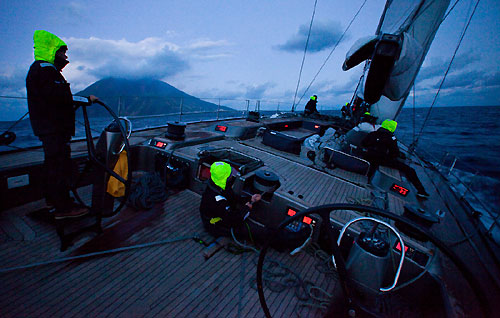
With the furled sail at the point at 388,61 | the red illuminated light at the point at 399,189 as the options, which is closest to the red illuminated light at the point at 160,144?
the furled sail at the point at 388,61

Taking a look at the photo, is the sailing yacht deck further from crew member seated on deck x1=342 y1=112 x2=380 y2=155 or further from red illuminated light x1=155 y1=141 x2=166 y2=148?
crew member seated on deck x1=342 y1=112 x2=380 y2=155

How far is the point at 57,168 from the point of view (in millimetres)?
2369

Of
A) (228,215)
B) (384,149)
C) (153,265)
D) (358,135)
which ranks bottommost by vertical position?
(153,265)

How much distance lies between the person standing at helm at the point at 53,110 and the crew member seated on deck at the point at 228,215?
1603 millimetres

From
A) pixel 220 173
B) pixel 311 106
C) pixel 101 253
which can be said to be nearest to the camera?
pixel 101 253

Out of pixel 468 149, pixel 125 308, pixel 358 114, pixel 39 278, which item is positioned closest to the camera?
pixel 125 308

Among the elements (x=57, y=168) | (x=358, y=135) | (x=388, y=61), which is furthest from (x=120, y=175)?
(x=358, y=135)

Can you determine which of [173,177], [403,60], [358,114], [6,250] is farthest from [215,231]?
[358,114]

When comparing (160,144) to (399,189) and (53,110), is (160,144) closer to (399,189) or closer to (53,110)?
(53,110)

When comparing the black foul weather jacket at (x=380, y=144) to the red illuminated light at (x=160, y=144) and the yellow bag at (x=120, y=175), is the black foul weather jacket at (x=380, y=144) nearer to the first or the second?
the red illuminated light at (x=160, y=144)

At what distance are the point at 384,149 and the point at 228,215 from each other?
3.98 meters

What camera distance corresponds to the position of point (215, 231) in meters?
3.12

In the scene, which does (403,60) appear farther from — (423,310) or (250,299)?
(250,299)

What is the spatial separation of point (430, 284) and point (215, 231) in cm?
261
